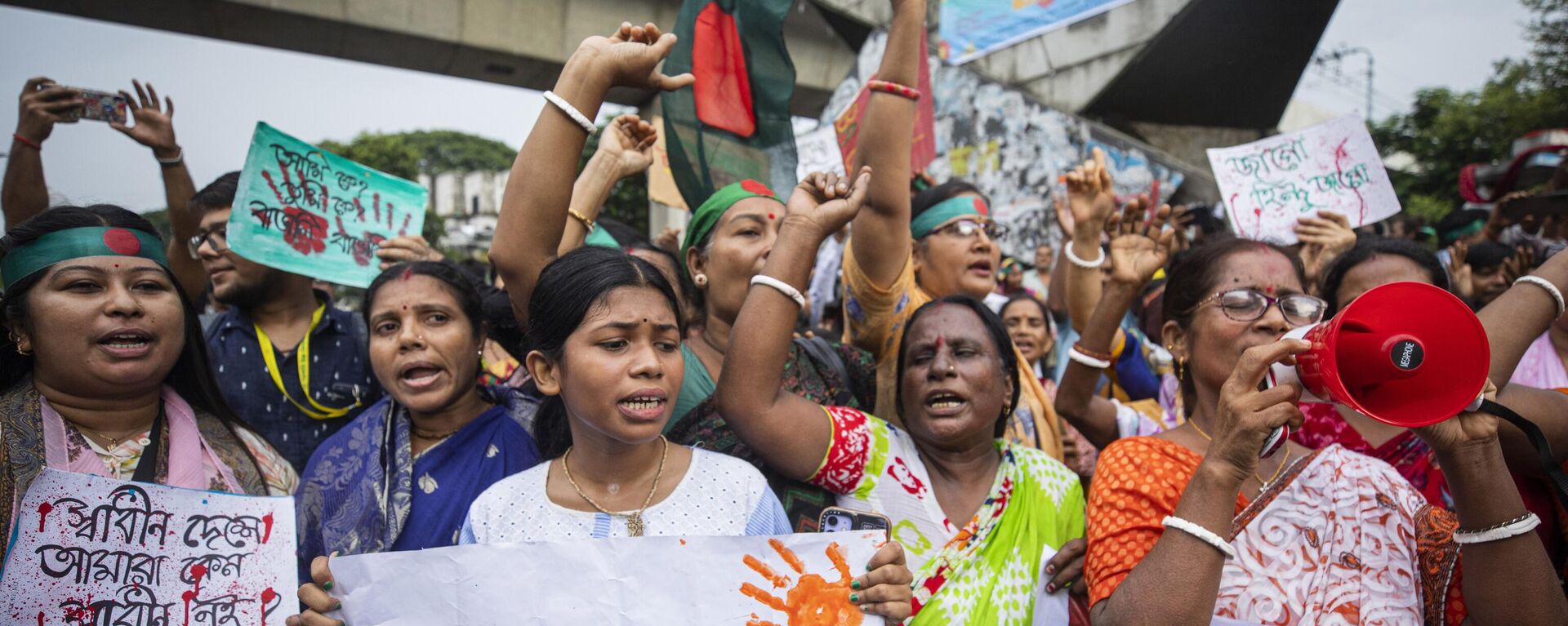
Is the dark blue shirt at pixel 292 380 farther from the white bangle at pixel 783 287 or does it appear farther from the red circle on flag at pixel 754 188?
the white bangle at pixel 783 287

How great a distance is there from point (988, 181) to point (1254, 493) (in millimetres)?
10331

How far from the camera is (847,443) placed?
2.21m

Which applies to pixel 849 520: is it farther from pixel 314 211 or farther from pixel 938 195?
pixel 314 211

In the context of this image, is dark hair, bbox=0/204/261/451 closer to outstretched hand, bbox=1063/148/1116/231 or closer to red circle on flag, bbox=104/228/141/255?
red circle on flag, bbox=104/228/141/255

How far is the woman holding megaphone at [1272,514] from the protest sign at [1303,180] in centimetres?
159

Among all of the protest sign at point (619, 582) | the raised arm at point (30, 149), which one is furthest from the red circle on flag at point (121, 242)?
the raised arm at point (30, 149)

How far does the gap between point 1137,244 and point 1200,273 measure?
0.50m

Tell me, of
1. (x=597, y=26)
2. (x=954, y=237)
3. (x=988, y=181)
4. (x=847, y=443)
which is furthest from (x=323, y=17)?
(x=847, y=443)

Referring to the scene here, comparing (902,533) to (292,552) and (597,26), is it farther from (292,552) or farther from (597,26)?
(597,26)

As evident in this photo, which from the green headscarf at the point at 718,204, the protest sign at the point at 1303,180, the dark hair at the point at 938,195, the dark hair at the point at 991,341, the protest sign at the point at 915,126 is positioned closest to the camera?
the dark hair at the point at 991,341

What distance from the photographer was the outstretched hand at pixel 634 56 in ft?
7.63

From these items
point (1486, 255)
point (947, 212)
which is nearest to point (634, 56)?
point (947, 212)

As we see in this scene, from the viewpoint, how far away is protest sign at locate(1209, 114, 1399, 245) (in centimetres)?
365

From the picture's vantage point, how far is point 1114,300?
2.68 meters
